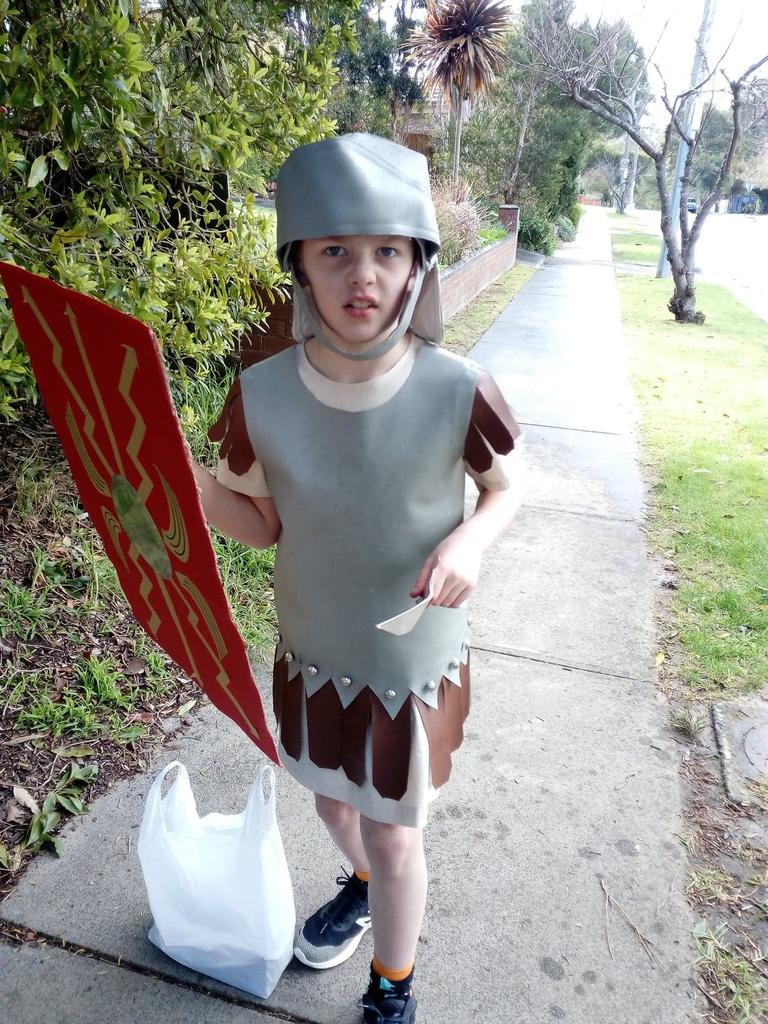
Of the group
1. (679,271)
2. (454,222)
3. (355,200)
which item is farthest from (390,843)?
(454,222)

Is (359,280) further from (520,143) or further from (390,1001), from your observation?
(520,143)

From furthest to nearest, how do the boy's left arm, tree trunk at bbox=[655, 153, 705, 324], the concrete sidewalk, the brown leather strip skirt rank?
tree trunk at bbox=[655, 153, 705, 324], the concrete sidewalk, the brown leather strip skirt, the boy's left arm

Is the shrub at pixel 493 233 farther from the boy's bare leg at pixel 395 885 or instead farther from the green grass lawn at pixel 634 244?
the boy's bare leg at pixel 395 885

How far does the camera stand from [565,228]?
21.2m

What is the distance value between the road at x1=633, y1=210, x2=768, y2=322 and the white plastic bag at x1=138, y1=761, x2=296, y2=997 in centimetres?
1135

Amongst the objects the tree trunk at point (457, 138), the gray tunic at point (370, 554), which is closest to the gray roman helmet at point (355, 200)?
the gray tunic at point (370, 554)

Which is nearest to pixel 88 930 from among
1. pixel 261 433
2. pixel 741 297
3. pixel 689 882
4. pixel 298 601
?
pixel 298 601

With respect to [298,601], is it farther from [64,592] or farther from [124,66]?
[64,592]

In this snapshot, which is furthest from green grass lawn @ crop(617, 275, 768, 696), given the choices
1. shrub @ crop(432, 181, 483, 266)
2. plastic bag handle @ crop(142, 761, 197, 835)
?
shrub @ crop(432, 181, 483, 266)

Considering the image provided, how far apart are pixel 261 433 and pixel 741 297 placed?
1374cm

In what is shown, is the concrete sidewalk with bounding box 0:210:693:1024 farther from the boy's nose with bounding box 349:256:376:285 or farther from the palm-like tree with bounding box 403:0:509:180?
the palm-like tree with bounding box 403:0:509:180

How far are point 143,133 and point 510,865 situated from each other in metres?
2.61

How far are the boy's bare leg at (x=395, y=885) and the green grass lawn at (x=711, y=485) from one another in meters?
1.69

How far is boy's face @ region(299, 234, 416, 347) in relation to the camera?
1.18 meters
